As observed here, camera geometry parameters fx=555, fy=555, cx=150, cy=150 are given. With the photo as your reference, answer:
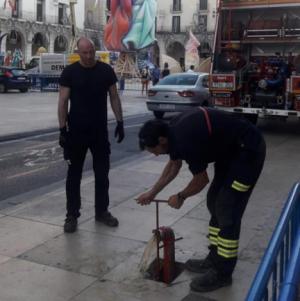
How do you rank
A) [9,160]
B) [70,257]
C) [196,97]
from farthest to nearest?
[196,97]
[9,160]
[70,257]

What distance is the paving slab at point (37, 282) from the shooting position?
386cm

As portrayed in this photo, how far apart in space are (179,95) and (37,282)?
11.8 metres

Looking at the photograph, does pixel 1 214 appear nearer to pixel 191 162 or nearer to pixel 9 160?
pixel 191 162

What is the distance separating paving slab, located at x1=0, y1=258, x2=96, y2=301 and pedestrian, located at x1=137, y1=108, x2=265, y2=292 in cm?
79

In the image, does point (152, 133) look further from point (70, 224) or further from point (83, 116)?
point (70, 224)

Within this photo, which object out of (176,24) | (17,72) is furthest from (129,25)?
(176,24)

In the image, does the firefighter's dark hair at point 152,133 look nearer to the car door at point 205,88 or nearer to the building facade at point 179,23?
the car door at point 205,88

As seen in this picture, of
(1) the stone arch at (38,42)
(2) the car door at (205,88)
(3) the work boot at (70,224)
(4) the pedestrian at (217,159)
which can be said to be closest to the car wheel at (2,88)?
(2) the car door at (205,88)

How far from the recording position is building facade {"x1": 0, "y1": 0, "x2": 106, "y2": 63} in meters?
55.0

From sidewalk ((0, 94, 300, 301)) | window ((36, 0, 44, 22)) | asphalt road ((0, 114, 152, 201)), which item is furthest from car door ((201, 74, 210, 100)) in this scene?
window ((36, 0, 44, 22))

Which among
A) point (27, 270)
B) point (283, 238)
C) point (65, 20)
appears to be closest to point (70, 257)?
point (27, 270)

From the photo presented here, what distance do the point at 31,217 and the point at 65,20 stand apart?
59804mm

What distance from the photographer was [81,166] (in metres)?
5.36

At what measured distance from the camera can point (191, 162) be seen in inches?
144
